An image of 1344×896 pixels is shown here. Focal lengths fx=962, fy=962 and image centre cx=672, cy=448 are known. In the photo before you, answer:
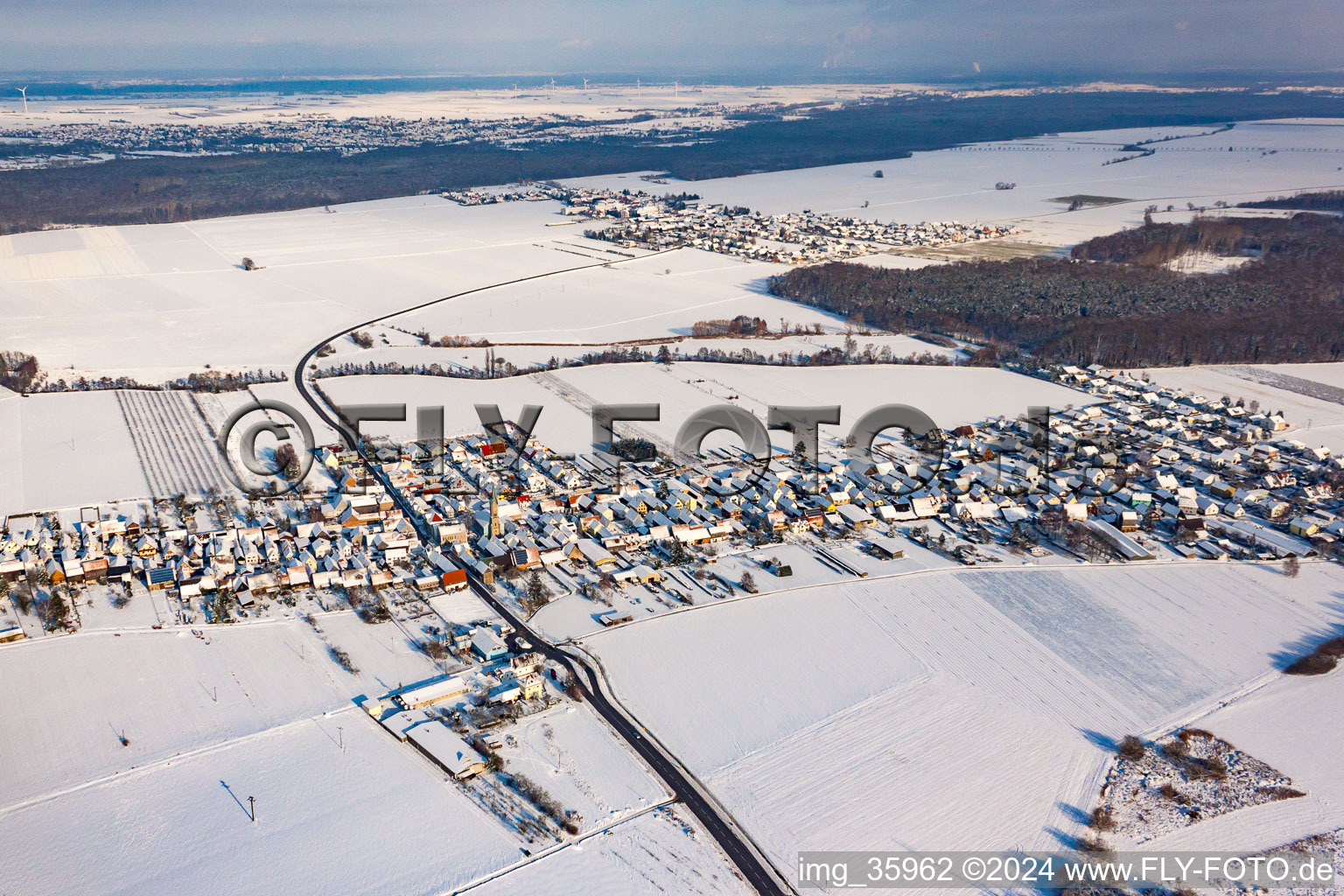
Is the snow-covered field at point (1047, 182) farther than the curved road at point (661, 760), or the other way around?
the snow-covered field at point (1047, 182)

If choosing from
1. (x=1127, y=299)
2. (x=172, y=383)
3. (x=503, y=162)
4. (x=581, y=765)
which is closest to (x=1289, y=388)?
(x=1127, y=299)

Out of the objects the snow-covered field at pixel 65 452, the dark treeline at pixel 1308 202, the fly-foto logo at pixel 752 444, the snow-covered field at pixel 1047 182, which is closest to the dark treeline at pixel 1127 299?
the snow-covered field at pixel 1047 182

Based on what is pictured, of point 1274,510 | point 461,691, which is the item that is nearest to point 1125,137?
point 1274,510

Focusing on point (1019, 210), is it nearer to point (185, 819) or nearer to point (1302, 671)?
point (1302, 671)

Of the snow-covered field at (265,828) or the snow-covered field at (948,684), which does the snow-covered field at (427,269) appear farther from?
the snow-covered field at (265,828)

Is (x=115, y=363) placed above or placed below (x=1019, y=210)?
below

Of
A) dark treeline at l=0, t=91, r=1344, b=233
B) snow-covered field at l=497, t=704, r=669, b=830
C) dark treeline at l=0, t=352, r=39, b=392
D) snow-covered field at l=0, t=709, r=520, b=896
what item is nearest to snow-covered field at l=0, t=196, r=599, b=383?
dark treeline at l=0, t=352, r=39, b=392
